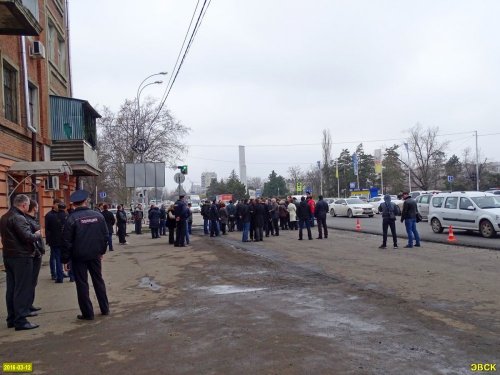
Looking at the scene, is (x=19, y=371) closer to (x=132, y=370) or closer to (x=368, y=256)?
(x=132, y=370)

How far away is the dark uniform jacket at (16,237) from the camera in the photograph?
6.81 metres

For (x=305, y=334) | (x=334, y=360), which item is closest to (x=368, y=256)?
(x=305, y=334)

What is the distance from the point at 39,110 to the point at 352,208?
2265 cm

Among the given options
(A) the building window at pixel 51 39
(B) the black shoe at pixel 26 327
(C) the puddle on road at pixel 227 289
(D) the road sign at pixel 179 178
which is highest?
(A) the building window at pixel 51 39

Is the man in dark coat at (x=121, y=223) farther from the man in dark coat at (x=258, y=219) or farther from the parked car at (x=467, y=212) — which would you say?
the parked car at (x=467, y=212)

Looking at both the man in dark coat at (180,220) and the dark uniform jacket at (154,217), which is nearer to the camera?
the man in dark coat at (180,220)

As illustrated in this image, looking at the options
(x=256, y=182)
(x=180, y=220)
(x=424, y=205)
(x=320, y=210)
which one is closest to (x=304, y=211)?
(x=320, y=210)

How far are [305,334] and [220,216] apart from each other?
17.9m

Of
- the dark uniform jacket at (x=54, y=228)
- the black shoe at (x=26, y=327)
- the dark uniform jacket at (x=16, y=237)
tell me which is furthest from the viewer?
the dark uniform jacket at (x=54, y=228)

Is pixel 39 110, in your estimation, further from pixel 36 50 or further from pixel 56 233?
pixel 56 233

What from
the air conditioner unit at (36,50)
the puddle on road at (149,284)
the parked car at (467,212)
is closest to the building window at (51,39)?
the air conditioner unit at (36,50)

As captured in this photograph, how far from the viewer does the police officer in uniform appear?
23.4 feet

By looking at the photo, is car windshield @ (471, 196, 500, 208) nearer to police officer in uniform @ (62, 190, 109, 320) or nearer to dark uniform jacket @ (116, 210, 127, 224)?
dark uniform jacket @ (116, 210, 127, 224)

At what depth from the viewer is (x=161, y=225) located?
84.4 feet
